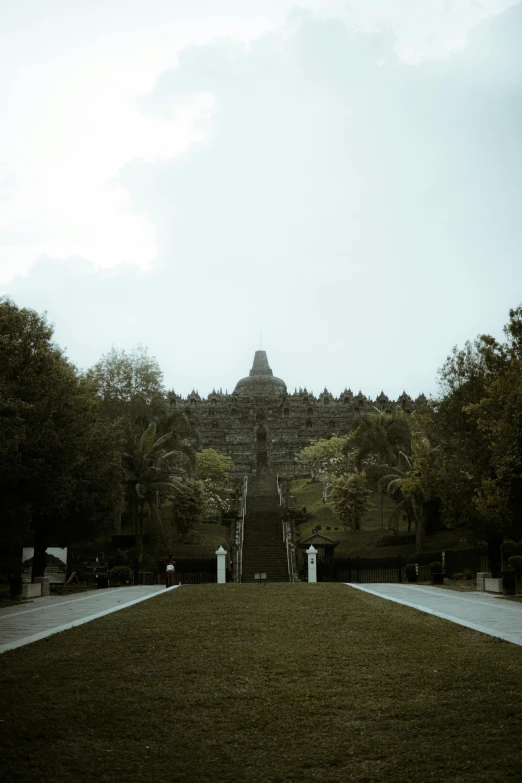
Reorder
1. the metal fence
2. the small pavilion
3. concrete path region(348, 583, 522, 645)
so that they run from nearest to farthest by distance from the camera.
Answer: concrete path region(348, 583, 522, 645) → the metal fence → the small pavilion

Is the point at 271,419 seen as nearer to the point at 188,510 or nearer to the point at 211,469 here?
the point at 211,469

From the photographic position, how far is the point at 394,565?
3647cm

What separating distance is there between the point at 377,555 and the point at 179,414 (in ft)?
55.7

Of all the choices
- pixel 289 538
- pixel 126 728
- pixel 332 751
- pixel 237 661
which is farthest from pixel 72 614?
pixel 289 538

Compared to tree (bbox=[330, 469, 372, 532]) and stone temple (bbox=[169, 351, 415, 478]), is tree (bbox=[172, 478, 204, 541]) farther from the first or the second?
stone temple (bbox=[169, 351, 415, 478])

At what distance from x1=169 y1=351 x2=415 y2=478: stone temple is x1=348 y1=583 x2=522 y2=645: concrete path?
239ft

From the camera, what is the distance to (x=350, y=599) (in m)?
20.9

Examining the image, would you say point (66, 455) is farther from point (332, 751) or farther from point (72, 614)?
point (332, 751)

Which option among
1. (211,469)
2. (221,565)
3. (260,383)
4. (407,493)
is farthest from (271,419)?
(221,565)

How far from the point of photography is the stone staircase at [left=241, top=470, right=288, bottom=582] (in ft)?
135

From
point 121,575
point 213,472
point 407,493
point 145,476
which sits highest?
point 213,472

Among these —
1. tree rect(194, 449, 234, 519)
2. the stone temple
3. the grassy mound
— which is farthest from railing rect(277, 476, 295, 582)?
the stone temple

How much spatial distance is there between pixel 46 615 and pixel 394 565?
2151 centimetres

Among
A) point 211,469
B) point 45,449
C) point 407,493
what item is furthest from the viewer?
point 211,469
